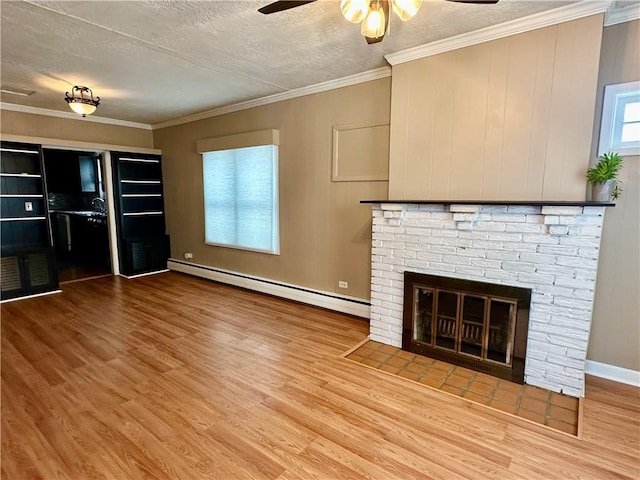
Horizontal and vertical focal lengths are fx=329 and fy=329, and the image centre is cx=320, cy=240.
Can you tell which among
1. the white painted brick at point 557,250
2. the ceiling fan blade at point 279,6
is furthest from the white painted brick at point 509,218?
the ceiling fan blade at point 279,6

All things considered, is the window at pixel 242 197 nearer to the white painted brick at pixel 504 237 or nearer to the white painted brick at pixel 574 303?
the white painted brick at pixel 504 237

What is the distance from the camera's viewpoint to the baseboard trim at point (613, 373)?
8.09 feet

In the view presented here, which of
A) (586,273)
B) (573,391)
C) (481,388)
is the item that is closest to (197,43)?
(586,273)

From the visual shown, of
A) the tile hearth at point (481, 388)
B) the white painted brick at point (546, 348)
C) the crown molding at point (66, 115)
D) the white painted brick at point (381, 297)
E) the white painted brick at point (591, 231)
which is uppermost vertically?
the crown molding at point (66, 115)

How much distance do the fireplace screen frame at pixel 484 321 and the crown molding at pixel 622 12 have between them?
2.00 metres

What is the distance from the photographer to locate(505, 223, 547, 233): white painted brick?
2391mm

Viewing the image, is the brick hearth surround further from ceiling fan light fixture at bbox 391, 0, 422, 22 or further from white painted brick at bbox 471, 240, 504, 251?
ceiling fan light fixture at bbox 391, 0, 422, 22


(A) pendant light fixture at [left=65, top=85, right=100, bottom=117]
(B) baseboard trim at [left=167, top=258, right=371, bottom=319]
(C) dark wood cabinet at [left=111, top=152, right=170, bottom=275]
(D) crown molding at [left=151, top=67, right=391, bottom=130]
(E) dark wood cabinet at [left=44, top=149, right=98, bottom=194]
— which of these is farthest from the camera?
(E) dark wood cabinet at [left=44, top=149, right=98, bottom=194]

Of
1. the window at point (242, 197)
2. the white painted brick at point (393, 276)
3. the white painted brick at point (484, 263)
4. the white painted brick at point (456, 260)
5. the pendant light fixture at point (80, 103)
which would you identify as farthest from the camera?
the window at point (242, 197)

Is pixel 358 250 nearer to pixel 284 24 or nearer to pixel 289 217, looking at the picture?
pixel 289 217

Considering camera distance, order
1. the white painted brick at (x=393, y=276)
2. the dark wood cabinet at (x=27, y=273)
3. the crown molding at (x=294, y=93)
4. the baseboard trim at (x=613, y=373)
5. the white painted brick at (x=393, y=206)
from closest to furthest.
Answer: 1. the baseboard trim at (x=613, y=373)
2. the white painted brick at (x=393, y=206)
3. the white painted brick at (x=393, y=276)
4. the crown molding at (x=294, y=93)
5. the dark wood cabinet at (x=27, y=273)

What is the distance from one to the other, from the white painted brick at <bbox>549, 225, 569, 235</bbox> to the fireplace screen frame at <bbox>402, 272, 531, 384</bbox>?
461mm

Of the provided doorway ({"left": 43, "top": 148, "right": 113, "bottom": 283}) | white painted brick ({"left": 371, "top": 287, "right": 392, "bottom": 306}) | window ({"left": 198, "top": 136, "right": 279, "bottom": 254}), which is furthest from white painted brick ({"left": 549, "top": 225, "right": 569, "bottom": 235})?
doorway ({"left": 43, "top": 148, "right": 113, "bottom": 283})

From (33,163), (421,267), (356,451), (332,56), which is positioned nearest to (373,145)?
(332,56)
